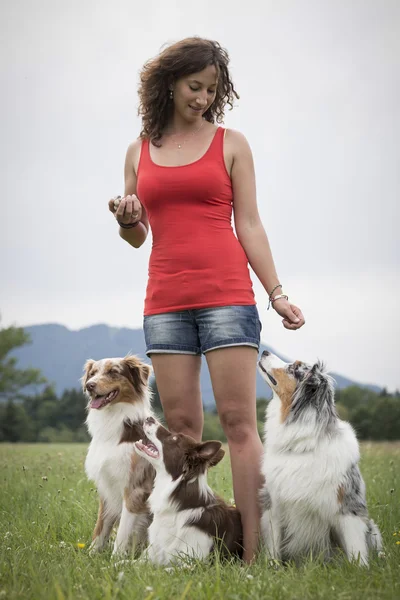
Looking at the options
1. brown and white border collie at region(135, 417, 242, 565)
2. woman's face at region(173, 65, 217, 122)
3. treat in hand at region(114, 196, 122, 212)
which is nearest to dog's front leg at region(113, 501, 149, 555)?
brown and white border collie at region(135, 417, 242, 565)

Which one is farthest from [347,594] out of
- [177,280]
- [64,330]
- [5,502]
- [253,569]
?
[64,330]

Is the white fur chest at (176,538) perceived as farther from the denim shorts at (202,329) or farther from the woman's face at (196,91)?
the woman's face at (196,91)

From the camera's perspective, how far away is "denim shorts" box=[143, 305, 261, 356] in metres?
4.31

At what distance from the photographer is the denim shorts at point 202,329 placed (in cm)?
431

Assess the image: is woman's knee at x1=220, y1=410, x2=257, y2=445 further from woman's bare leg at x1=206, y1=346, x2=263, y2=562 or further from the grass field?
the grass field

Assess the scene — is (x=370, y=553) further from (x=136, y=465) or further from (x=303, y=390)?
(x=136, y=465)

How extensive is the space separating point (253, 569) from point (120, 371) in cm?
211

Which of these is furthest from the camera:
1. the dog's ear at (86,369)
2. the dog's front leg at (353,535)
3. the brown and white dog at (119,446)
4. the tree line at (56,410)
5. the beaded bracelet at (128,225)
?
the tree line at (56,410)

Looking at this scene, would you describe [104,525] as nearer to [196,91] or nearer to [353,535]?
[353,535]

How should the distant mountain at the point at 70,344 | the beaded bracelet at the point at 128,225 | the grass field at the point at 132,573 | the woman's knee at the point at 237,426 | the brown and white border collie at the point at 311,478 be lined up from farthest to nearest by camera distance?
the distant mountain at the point at 70,344, the beaded bracelet at the point at 128,225, the woman's knee at the point at 237,426, the brown and white border collie at the point at 311,478, the grass field at the point at 132,573

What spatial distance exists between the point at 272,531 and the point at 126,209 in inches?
95.7

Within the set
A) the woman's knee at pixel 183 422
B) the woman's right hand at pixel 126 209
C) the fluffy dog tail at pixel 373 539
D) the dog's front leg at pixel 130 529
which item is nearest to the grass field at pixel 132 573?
the fluffy dog tail at pixel 373 539

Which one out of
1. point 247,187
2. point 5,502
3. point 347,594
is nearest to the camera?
point 347,594

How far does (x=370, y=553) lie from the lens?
4211mm
